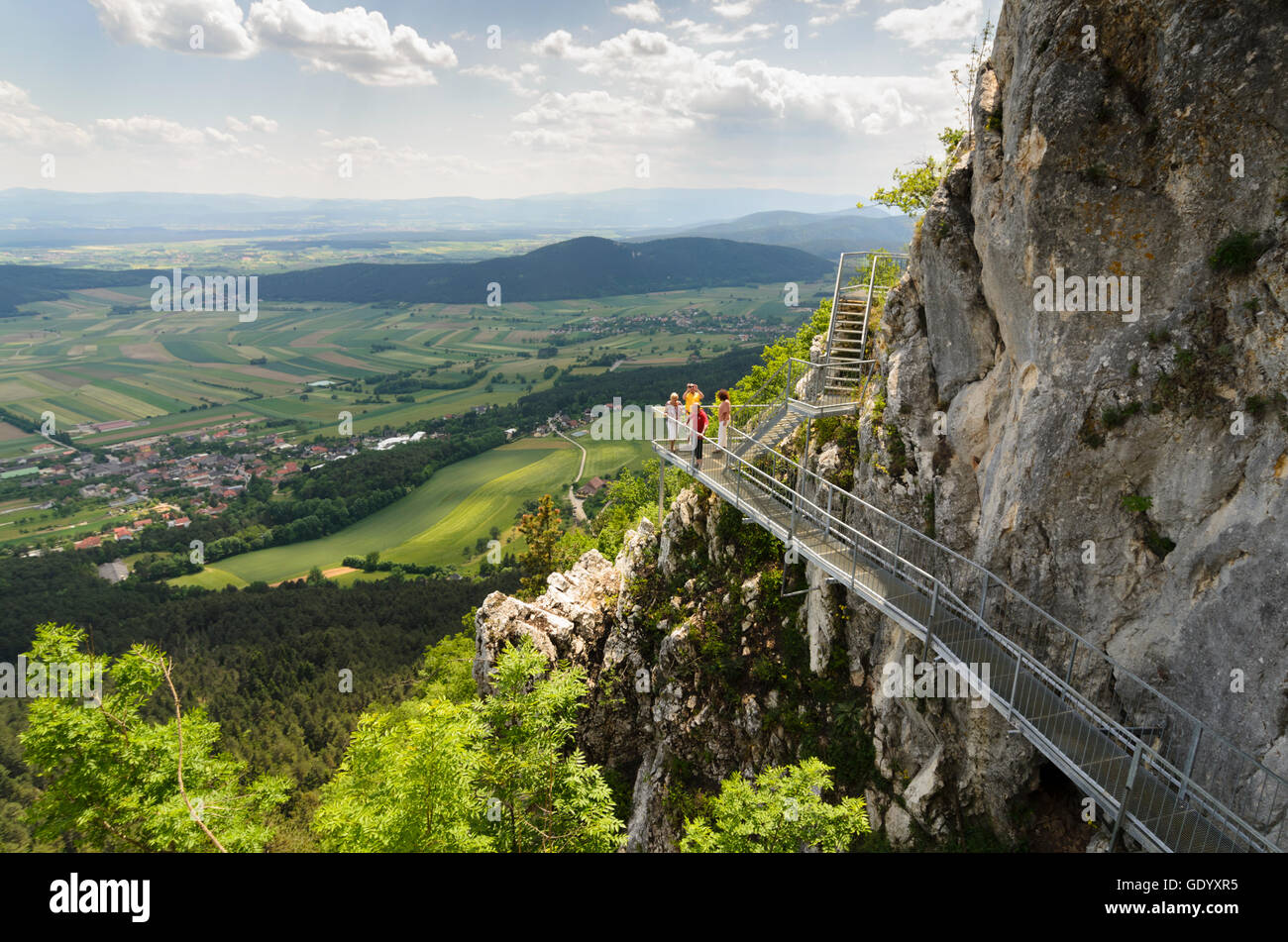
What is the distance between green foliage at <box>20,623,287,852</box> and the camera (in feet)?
38.3

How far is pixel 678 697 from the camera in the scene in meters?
20.2

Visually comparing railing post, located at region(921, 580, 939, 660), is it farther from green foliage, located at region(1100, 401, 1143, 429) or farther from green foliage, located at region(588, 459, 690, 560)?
green foliage, located at region(588, 459, 690, 560)

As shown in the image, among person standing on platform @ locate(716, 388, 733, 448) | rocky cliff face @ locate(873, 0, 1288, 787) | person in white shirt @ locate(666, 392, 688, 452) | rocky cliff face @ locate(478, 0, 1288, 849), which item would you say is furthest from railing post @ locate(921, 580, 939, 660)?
person in white shirt @ locate(666, 392, 688, 452)

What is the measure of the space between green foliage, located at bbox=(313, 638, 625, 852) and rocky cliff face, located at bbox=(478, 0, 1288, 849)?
7.26 m

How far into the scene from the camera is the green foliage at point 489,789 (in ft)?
34.7

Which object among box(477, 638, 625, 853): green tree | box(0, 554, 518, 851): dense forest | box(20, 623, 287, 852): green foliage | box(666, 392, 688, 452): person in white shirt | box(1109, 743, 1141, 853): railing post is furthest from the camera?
box(0, 554, 518, 851): dense forest

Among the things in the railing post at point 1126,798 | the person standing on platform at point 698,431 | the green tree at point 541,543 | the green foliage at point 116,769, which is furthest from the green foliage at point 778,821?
the green tree at point 541,543

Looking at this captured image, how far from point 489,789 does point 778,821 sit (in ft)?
17.0

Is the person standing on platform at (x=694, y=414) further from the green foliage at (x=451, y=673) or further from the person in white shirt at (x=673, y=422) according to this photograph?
the green foliage at (x=451, y=673)

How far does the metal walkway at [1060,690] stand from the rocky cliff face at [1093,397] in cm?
49

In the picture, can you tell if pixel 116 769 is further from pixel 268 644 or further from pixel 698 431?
pixel 268 644
